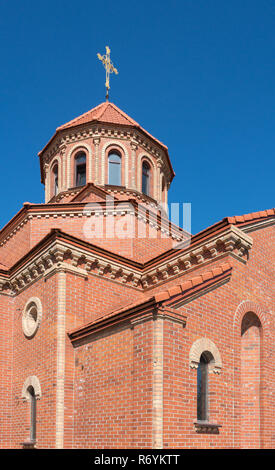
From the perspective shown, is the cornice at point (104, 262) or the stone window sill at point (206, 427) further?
the cornice at point (104, 262)

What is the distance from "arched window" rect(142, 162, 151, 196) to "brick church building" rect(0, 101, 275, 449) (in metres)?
3.94

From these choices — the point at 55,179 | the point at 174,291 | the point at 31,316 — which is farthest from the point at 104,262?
the point at 55,179

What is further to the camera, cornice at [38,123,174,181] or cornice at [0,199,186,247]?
cornice at [38,123,174,181]

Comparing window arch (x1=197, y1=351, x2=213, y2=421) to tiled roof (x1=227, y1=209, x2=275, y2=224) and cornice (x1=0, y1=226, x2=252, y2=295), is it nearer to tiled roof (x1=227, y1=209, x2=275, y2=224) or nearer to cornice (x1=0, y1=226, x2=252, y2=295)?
cornice (x1=0, y1=226, x2=252, y2=295)

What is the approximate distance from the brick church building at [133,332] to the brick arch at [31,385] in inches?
1.4

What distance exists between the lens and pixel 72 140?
846 inches

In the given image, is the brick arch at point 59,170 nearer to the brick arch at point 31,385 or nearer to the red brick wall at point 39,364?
the red brick wall at point 39,364

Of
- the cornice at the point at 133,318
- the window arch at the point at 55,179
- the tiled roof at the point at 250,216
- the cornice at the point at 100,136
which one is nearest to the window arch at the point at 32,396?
the cornice at the point at 133,318

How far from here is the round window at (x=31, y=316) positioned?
13.6 m

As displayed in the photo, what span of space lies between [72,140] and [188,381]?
14.1 metres

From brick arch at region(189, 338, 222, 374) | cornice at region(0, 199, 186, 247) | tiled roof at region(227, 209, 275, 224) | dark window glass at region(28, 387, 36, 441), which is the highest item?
cornice at region(0, 199, 186, 247)

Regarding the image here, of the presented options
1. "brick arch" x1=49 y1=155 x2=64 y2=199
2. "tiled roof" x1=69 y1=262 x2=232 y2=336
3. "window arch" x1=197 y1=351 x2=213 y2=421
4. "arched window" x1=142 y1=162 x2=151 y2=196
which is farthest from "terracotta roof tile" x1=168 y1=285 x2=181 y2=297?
"brick arch" x1=49 y1=155 x2=64 y2=199

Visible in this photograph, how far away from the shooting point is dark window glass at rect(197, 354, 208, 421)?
33.9 ft
